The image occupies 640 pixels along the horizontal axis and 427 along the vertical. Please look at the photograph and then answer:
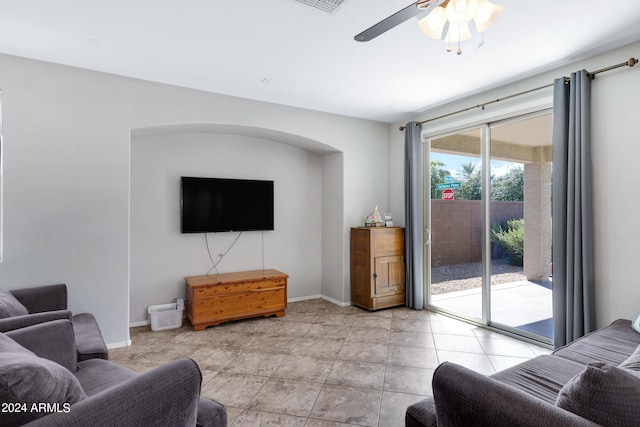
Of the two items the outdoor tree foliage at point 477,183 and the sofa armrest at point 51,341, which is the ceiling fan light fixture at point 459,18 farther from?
the sofa armrest at point 51,341

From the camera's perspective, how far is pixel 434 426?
144 cm

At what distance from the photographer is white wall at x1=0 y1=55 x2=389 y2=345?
9.61 ft

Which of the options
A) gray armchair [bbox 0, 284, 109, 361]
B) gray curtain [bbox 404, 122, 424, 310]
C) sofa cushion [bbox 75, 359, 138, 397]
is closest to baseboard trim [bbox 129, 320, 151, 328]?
gray armchair [bbox 0, 284, 109, 361]

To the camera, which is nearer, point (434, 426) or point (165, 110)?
point (434, 426)

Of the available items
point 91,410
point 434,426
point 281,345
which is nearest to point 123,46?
point 91,410

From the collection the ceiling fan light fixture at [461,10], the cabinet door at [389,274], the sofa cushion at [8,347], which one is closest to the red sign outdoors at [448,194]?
the cabinet door at [389,274]

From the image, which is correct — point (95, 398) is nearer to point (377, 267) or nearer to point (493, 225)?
point (377, 267)

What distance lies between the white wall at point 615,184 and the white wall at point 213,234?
330 cm

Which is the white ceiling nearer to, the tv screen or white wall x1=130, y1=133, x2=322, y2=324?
white wall x1=130, y1=133, x2=322, y2=324

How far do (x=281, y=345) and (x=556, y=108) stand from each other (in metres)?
3.32

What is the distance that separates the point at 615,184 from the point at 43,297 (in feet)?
15.5

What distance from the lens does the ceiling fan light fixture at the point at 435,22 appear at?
1903 millimetres

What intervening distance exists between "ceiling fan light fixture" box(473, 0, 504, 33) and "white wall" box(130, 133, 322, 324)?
3216 millimetres

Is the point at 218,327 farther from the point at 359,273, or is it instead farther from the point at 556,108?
the point at 556,108
